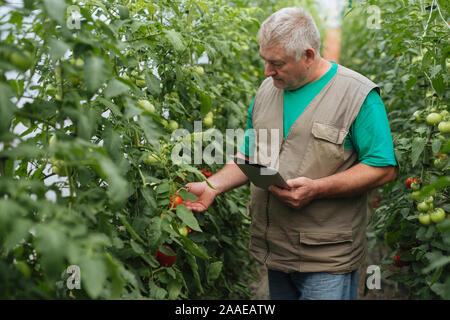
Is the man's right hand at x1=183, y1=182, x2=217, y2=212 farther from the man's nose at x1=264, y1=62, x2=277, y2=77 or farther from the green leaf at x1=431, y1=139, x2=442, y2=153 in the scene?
the green leaf at x1=431, y1=139, x2=442, y2=153

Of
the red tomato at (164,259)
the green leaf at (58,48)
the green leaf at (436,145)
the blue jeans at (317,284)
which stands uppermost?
the green leaf at (58,48)

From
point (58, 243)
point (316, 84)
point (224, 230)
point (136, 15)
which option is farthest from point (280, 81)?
point (58, 243)

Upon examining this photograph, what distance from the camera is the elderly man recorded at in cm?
154

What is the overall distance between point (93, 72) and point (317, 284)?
1151mm

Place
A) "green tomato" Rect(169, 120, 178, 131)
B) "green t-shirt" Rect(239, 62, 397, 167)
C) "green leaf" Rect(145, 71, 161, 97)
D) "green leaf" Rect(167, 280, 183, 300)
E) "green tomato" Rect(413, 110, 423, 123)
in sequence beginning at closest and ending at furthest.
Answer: "green leaf" Rect(167, 280, 183, 300)
"green leaf" Rect(145, 71, 161, 97)
"green t-shirt" Rect(239, 62, 397, 167)
"green tomato" Rect(169, 120, 178, 131)
"green tomato" Rect(413, 110, 423, 123)

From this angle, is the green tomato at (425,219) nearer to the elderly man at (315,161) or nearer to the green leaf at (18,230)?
the elderly man at (315,161)

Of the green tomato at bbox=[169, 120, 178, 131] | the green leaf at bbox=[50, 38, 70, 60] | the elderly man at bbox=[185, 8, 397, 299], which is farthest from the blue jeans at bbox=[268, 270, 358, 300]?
the green leaf at bbox=[50, 38, 70, 60]

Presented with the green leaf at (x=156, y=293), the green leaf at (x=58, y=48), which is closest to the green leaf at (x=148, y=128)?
the green leaf at (x=58, y=48)

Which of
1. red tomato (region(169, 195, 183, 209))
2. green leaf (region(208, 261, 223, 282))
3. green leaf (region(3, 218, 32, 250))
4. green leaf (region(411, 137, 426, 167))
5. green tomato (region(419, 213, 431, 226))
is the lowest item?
green leaf (region(208, 261, 223, 282))

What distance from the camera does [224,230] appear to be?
2168 mm

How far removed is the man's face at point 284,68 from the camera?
1.56 metres

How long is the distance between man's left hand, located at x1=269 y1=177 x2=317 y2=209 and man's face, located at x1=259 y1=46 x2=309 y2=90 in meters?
0.37

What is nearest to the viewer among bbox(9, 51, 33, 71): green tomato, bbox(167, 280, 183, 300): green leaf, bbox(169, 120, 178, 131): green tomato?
bbox(9, 51, 33, 71): green tomato

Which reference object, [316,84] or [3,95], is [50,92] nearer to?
[3,95]
